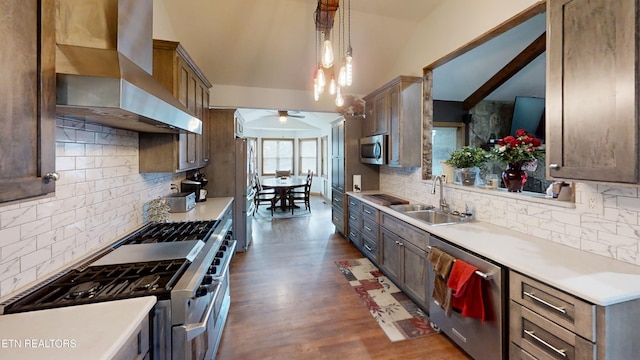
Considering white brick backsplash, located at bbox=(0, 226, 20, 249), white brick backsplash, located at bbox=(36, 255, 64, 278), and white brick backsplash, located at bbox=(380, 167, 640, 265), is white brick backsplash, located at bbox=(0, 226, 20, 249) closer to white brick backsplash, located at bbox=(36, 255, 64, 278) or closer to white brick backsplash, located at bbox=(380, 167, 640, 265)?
white brick backsplash, located at bbox=(36, 255, 64, 278)

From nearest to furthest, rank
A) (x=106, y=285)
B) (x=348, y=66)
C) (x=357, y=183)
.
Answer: (x=106, y=285)
(x=348, y=66)
(x=357, y=183)

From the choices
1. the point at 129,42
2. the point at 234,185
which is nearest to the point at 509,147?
the point at 129,42

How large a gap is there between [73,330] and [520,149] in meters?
3.04

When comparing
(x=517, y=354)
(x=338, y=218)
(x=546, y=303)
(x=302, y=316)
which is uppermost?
(x=546, y=303)

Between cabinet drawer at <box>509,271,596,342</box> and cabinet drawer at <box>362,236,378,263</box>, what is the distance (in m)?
1.87

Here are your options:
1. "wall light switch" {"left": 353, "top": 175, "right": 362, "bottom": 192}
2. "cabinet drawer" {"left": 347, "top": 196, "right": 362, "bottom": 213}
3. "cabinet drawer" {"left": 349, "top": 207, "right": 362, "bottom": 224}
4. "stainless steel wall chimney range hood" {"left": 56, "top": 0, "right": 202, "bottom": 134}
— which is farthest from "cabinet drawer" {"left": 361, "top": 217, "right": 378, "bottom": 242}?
"stainless steel wall chimney range hood" {"left": 56, "top": 0, "right": 202, "bottom": 134}

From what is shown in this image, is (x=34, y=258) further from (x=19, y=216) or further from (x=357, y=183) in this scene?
(x=357, y=183)

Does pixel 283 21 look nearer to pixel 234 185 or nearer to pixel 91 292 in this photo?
pixel 234 185

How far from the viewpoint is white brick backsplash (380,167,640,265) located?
142 centimetres

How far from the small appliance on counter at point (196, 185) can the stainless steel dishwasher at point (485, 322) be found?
3.04 metres

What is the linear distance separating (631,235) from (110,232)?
132 inches

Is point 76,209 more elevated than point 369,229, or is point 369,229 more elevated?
point 76,209

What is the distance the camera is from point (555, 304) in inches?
49.3

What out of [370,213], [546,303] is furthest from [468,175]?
[546,303]
